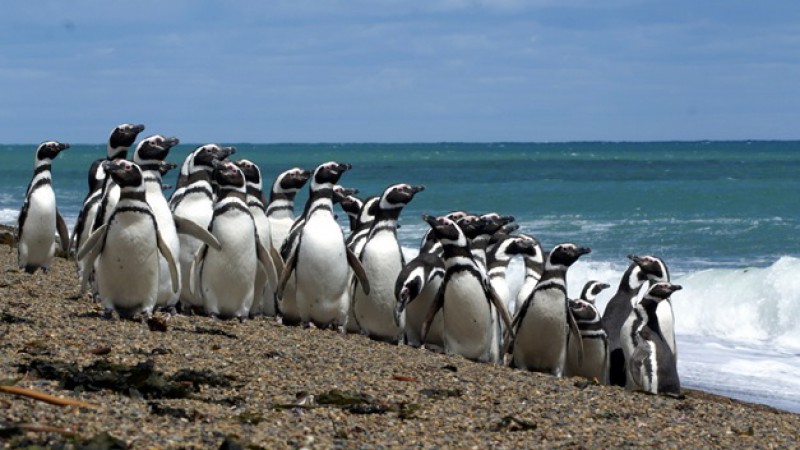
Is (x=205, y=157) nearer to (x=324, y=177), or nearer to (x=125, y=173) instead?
(x=324, y=177)

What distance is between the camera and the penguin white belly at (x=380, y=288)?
9469mm

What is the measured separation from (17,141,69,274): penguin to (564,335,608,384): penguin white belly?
197 inches

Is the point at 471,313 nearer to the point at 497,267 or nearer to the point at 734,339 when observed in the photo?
the point at 497,267

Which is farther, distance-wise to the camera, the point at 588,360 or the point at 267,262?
the point at 588,360

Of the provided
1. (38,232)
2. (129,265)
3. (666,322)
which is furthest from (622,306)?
(38,232)

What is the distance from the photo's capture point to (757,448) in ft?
20.7

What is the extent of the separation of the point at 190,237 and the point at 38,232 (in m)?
2.95

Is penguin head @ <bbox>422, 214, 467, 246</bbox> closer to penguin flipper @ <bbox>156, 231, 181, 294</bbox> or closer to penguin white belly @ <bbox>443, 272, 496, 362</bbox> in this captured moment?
penguin white belly @ <bbox>443, 272, 496, 362</bbox>

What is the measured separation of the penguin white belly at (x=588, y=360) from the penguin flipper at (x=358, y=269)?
1.51 meters

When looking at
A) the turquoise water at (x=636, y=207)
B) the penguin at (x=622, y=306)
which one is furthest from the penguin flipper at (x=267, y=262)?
the turquoise water at (x=636, y=207)

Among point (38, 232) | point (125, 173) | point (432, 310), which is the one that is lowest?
point (432, 310)

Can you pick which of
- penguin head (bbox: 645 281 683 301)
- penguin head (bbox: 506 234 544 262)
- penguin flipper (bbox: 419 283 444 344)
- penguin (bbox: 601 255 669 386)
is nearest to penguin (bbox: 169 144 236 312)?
penguin flipper (bbox: 419 283 444 344)

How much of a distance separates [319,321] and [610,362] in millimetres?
2172

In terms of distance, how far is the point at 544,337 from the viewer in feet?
30.1
